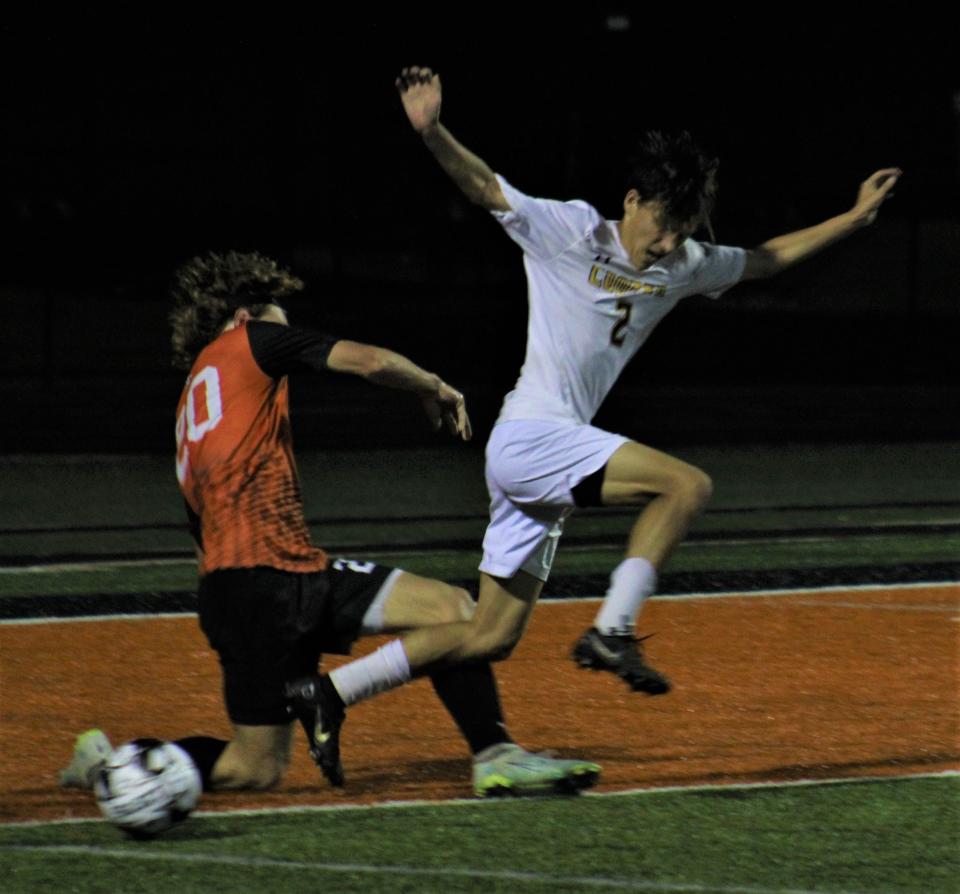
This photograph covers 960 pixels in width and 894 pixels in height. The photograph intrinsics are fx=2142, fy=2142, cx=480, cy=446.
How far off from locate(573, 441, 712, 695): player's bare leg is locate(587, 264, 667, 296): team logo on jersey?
49 cm

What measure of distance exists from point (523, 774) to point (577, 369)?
126cm

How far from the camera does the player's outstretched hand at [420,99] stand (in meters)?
6.37

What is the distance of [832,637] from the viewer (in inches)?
392

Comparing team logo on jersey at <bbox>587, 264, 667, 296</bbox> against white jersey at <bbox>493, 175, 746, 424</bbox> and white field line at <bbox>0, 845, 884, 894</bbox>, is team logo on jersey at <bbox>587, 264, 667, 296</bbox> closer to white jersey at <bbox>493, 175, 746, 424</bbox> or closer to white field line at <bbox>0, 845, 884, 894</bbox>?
white jersey at <bbox>493, 175, 746, 424</bbox>

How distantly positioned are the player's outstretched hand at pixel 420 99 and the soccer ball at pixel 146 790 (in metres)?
1.98

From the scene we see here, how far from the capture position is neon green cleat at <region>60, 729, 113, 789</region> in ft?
20.5

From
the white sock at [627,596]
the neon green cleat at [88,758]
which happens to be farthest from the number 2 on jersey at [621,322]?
the neon green cleat at [88,758]

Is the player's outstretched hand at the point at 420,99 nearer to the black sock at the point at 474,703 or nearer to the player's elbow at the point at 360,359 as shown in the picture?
the player's elbow at the point at 360,359

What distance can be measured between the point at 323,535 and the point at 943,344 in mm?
20183

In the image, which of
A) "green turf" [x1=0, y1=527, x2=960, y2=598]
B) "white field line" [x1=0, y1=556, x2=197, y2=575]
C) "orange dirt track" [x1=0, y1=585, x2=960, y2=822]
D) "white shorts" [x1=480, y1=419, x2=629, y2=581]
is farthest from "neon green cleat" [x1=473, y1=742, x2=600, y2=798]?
"white field line" [x1=0, y1=556, x2=197, y2=575]

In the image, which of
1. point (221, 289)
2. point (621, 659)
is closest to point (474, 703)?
point (621, 659)

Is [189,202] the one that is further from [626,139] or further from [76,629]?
[76,629]

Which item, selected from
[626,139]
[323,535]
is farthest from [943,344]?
[323,535]

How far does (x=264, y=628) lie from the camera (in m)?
6.17
